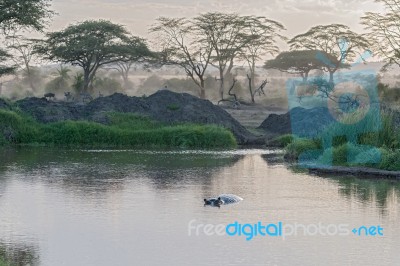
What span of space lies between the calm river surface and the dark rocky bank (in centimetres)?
1248

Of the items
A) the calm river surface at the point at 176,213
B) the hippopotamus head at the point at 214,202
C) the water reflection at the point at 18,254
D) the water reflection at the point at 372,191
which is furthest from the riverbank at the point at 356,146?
the water reflection at the point at 18,254

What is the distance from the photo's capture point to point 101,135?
3603 centimetres

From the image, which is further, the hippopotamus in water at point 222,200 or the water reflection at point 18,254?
the hippopotamus in water at point 222,200

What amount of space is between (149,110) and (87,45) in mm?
14527

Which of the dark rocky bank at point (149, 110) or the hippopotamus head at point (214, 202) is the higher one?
the dark rocky bank at point (149, 110)

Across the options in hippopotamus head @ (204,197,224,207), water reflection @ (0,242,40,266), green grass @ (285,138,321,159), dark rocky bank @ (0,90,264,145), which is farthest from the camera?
dark rocky bank @ (0,90,264,145)

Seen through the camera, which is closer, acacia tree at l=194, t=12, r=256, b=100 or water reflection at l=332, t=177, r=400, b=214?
water reflection at l=332, t=177, r=400, b=214

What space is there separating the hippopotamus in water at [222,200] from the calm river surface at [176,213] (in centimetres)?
20

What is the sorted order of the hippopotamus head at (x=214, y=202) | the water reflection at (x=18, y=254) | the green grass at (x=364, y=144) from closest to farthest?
the water reflection at (x=18, y=254)
the hippopotamus head at (x=214, y=202)
the green grass at (x=364, y=144)

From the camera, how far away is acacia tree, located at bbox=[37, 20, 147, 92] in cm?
5469

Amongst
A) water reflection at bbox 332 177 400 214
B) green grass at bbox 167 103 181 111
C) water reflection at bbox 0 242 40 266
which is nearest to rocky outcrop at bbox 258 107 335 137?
green grass at bbox 167 103 181 111

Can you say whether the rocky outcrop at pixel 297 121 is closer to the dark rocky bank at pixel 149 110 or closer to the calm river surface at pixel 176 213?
the dark rocky bank at pixel 149 110

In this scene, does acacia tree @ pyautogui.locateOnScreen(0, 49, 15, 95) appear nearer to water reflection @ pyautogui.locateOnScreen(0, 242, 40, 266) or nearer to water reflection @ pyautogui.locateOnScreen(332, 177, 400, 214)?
water reflection @ pyautogui.locateOnScreen(332, 177, 400, 214)

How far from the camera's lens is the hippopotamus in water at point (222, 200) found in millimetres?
17156
